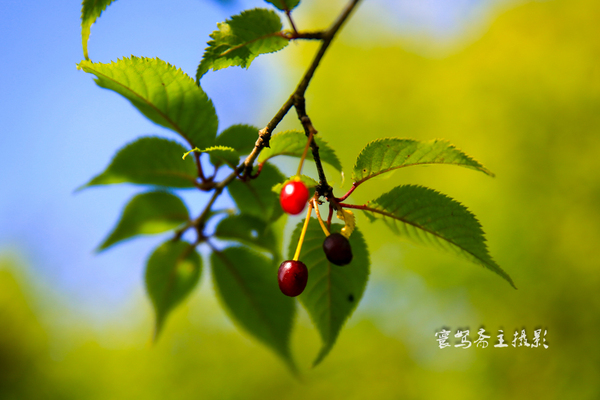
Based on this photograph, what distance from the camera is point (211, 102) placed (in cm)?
74

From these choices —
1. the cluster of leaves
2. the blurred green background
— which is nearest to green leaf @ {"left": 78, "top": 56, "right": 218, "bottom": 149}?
the cluster of leaves

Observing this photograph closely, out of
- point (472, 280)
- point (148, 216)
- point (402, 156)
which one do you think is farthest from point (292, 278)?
point (472, 280)

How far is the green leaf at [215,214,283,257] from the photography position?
106 centimetres

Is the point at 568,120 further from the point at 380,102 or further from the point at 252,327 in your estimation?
the point at 252,327

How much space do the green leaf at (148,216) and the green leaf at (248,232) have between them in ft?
0.45

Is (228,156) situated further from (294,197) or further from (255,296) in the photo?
(255,296)

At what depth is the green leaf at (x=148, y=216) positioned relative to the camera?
3.44 ft

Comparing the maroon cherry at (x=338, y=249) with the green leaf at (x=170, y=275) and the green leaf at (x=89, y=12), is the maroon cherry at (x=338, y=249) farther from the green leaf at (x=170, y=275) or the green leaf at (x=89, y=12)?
the green leaf at (x=170, y=275)

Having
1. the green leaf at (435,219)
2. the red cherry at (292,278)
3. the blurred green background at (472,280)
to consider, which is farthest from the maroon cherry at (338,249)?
the blurred green background at (472,280)

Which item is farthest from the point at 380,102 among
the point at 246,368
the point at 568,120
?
the point at 246,368

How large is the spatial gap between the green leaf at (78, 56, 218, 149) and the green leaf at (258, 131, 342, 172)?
0.47 feet

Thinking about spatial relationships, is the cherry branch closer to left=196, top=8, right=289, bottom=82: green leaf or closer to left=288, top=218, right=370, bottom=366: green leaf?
left=196, top=8, right=289, bottom=82: green leaf

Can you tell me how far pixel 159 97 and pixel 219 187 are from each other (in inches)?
9.9

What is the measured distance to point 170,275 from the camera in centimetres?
114
